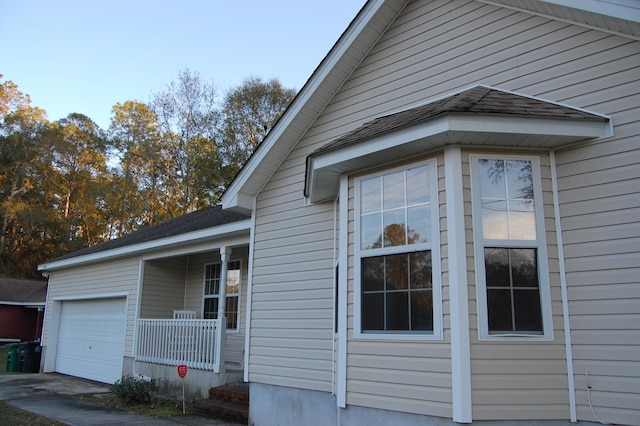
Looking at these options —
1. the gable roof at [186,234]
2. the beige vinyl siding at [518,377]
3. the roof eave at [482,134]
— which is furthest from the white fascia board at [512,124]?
the gable roof at [186,234]

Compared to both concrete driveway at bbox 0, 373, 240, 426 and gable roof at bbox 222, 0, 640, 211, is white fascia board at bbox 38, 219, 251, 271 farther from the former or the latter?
concrete driveway at bbox 0, 373, 240, 426

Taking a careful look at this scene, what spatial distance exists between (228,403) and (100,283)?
750cm

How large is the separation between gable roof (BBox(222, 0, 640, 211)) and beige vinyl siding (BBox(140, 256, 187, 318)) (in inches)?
217

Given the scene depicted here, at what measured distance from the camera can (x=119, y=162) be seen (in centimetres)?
3659

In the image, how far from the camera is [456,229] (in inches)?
189

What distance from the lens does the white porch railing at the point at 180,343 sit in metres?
9.65

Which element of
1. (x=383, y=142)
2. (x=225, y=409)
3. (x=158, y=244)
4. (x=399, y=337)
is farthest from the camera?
(x=158, y=244)

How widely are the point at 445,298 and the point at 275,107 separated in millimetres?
27415

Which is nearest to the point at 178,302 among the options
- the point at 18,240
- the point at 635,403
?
the point at 635,403

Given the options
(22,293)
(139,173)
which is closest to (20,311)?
(22,293)

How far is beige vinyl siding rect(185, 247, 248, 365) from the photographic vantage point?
1101 centimetres

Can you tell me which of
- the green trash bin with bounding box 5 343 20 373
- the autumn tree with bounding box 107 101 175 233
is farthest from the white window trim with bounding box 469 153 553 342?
the autumn tree with bounding box 107 101 175 233

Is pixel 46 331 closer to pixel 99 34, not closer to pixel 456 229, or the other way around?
pixel 99 34

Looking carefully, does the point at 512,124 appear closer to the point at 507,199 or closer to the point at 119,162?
the point at 507,199
